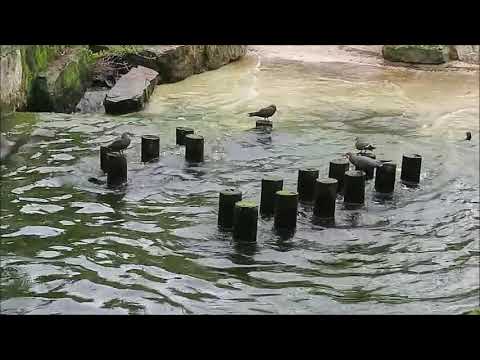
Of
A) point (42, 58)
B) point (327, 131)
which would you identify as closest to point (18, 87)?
point (42, 58)

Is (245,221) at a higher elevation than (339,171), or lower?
lower

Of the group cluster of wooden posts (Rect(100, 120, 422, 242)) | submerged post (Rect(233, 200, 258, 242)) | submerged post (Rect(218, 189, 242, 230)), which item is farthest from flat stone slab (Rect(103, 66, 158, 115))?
submerged post (Rect(233, 200, 258, 242))

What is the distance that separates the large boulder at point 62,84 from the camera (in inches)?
460

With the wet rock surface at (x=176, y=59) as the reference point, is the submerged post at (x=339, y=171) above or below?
below

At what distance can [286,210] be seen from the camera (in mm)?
7117

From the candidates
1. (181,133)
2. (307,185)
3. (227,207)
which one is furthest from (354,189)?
(181,133)

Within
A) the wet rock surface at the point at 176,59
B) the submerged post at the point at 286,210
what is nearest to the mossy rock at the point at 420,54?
the wet rock surface at the point at 176,59

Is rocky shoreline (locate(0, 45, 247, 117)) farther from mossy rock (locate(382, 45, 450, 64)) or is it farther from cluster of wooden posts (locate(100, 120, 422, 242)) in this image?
mossy rock (locate(382, 45, 450, 64))

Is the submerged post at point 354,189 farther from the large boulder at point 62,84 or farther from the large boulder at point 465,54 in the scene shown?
the large boulder at point 465,54

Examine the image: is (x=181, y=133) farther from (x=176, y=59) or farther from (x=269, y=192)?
(x=176, y=59)

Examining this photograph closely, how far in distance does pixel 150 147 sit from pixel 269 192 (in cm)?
227

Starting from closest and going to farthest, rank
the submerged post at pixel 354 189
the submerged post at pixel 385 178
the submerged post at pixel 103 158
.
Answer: the submerged post at pixel 354 189 → the submerged post at pixel 385 178 → the submerged post at pixel 103 158
